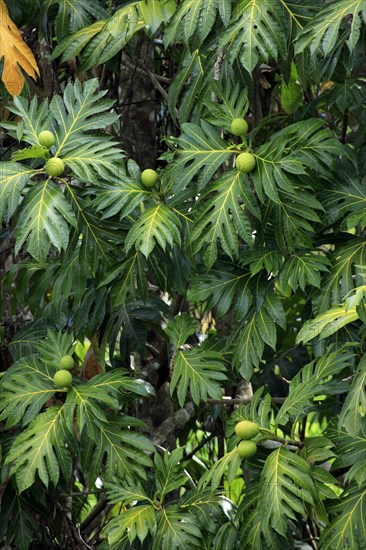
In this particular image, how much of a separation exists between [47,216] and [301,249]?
1.73 feet

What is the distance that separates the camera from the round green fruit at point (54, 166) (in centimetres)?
201

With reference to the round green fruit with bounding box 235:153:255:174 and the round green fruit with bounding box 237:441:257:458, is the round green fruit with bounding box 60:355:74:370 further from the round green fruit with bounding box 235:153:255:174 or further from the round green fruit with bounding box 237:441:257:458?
the round green fruit with bounding box 235:153:255:174

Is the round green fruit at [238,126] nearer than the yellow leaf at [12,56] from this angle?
Yes

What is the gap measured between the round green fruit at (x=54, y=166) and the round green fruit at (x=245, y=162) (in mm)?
344

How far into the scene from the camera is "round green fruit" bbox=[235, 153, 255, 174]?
6.42 feet

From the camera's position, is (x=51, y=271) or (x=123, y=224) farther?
(x=51, y=271)

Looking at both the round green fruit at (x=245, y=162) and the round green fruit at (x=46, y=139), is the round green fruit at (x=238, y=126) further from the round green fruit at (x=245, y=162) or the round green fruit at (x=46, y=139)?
the round green fruit at (x=46, y=139)

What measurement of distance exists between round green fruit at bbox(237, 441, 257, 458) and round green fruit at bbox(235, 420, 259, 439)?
0.04 feet

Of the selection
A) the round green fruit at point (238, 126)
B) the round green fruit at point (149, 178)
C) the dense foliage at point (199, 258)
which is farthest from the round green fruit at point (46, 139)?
the round green fruit at point (238, 126)

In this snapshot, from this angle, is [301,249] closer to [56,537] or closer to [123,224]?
[123,224]

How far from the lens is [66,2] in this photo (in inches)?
91.8

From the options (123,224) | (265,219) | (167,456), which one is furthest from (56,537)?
(265,219)

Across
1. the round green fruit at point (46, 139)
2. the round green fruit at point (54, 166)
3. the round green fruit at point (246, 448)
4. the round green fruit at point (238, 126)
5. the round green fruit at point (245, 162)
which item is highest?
the round green fruit at point (46, 139)

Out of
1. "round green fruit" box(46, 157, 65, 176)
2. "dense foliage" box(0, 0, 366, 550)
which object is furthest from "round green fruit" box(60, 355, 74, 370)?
"round green fruit" box(46, 157, 65, 176)
